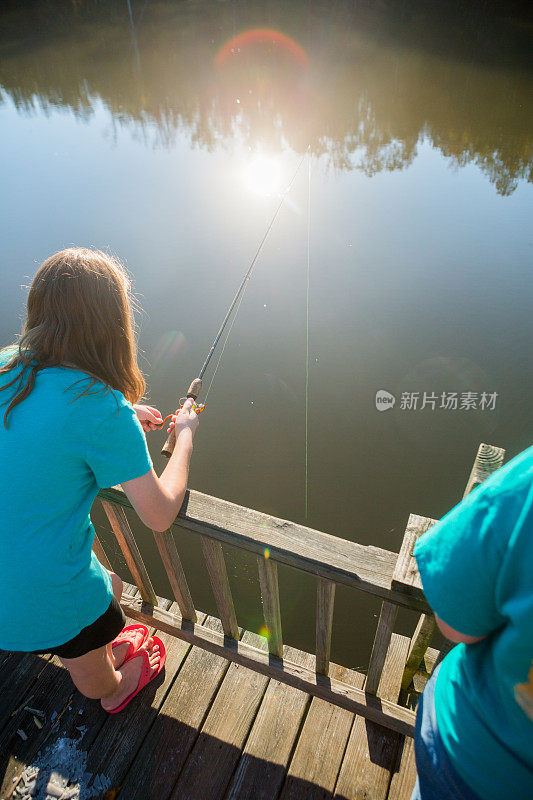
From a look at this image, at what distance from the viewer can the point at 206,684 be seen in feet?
5.62

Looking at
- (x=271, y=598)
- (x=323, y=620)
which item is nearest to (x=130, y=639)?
Answer: (x=271, y=598)

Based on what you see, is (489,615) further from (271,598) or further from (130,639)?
(130,639)

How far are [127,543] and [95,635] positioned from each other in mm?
383

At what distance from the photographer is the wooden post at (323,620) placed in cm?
131

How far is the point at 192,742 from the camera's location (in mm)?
1559

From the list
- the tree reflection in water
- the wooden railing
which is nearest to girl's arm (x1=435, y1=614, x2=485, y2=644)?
the wooden railing

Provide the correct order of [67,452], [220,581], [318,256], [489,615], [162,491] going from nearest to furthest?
[489,615]
[67,452]
[162,491]
[220,581]
[318,256]

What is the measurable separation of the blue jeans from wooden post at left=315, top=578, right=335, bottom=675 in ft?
1.45

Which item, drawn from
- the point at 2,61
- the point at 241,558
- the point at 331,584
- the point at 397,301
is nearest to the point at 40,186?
the point at 397,301

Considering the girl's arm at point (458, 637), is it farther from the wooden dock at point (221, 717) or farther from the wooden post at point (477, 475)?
the wooden post at point (477, 475)

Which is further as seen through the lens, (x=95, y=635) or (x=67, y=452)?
(x=95, y=635)

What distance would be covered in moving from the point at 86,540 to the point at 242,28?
23308mm

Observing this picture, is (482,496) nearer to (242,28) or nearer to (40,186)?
(40,186)

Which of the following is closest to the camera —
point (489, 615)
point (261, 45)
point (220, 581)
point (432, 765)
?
point (489, 615)
